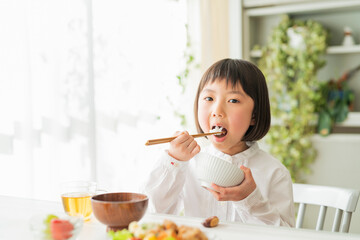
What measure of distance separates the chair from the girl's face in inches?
12.2

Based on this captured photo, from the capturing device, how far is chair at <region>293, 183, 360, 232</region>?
1.32 metres

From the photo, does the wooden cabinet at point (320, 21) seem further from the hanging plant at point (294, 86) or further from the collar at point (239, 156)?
the collar at point (239, 156)

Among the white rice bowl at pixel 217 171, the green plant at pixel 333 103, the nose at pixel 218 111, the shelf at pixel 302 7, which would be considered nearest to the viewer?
the white rice bowl at pixel 217 171

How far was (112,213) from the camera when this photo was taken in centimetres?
82

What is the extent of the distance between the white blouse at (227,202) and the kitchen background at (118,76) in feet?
2.29

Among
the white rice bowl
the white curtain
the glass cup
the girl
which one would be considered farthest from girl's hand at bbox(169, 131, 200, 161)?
the white curtain

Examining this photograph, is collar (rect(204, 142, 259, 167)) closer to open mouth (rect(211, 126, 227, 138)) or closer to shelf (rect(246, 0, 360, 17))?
open mouth (rect(211, 126, 227, 138))

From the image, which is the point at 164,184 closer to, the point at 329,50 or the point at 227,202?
the point at 227,202

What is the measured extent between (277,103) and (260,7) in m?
0.70

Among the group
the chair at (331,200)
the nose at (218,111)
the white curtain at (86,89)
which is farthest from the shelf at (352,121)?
the nose at (218,111)

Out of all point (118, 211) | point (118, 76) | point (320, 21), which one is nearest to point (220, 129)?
point (118, 211)

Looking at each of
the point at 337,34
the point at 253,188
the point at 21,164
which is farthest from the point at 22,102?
the point at 337,34

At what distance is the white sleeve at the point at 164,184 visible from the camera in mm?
1293

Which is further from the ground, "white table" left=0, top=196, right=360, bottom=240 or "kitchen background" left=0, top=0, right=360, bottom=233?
"kitchen background" left=0, top=0, right=360, bottom=233
